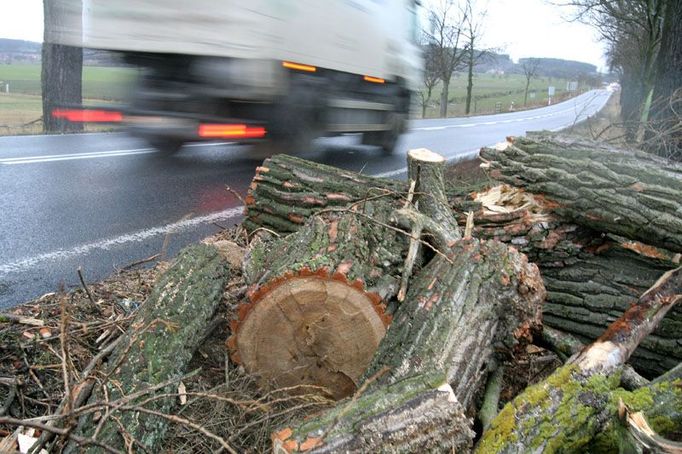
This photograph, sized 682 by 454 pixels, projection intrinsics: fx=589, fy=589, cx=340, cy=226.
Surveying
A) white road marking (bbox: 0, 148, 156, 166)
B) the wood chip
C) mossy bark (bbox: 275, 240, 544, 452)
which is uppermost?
white road marking (bbox: 0, 148, 156, 166)

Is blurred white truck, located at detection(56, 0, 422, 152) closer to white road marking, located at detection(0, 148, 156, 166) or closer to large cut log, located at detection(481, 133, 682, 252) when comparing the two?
white road marking, located at detection(0, 148, 156, 166)

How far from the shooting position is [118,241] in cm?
519

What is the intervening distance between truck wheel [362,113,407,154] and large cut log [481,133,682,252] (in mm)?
6648

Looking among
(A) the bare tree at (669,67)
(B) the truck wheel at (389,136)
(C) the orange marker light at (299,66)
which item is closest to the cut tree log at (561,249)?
(C) the orange marker light at (299,66)

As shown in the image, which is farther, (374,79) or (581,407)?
(374,79)

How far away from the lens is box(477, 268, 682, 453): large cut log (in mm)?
2348

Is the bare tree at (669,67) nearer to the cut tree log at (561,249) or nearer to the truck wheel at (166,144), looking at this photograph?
the cut tree log at (561,249)

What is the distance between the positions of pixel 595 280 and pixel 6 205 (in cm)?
561

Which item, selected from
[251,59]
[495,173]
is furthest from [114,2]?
[495,173]

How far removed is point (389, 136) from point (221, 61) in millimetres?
4945

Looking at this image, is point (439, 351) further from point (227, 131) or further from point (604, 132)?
point (604, 132)

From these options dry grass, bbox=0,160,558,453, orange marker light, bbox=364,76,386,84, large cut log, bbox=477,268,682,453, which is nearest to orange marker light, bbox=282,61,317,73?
orange marker light, bbox=364,76,386,84

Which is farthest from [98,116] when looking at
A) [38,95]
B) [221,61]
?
[38,95]

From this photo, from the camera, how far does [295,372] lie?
3.15 meters
